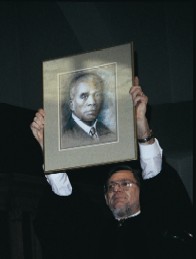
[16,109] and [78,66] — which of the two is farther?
[16,109]

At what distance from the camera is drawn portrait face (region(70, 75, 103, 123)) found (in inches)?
125

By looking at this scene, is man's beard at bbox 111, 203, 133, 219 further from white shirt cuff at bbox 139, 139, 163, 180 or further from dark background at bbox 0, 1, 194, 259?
dark background at bbox 0, 1, 194, 259

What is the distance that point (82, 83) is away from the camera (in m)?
3.21

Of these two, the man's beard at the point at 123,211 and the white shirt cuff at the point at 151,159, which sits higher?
the white shirt cuff at the point at 151,159

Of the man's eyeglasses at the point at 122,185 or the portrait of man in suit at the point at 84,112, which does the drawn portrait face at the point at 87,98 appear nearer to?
the portrait of man in suit at the point at 84,112

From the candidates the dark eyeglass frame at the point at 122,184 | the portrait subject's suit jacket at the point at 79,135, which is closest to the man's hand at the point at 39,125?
the portrait subject's suit jacket at the point at 79,135

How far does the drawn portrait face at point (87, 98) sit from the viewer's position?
10.4 feet

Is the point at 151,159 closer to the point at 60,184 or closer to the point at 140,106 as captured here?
the point at 140,106

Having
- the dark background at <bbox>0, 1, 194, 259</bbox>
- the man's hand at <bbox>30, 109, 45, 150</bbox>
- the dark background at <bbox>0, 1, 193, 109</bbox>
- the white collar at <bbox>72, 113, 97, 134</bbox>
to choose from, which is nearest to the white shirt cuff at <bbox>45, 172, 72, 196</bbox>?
the man's hand at <bbox>30, 109, 45, 150</bbox>

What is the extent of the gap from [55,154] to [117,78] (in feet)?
1.67

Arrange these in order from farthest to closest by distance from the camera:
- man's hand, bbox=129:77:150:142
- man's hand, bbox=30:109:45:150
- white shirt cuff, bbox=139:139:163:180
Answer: white shirt cuff, bbox=139:139:163:180
man's hand, bbox=30:109:45:150
man's hand, bbox=129:77:150:142

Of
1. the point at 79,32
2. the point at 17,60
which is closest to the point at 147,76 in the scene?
the point at 79,32

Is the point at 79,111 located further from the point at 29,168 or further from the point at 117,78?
the point at 29,168

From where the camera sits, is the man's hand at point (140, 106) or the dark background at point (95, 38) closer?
the man's hand at point (140, 106)
